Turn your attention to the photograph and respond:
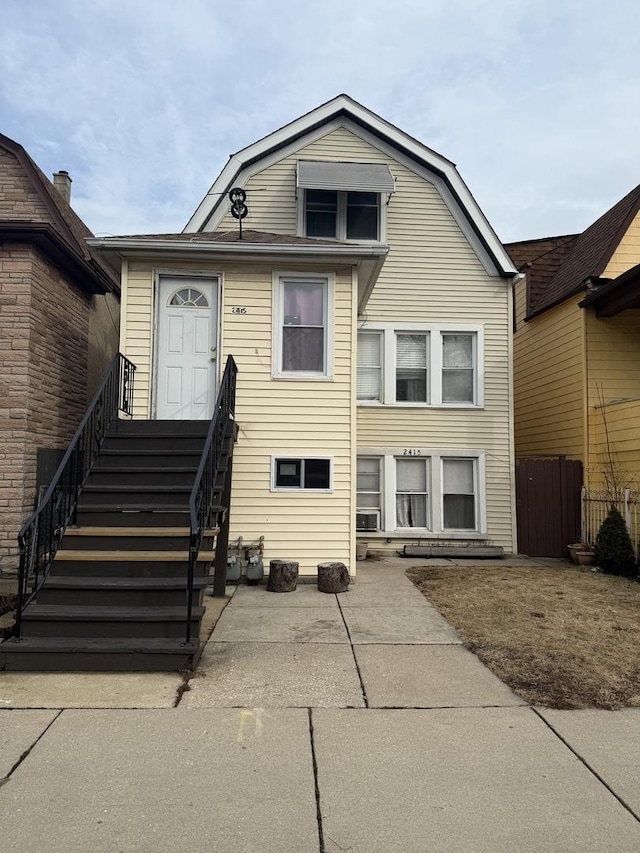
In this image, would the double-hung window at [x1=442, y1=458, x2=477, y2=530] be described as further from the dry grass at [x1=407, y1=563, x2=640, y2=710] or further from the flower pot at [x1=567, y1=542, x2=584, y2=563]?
the dry grass at [x1=407, y1=563, x2=640, y2=710]

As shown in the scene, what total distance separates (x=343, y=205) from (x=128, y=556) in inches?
350

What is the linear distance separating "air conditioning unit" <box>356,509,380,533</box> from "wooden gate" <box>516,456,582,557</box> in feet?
9.29

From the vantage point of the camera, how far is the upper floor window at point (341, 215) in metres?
12.0

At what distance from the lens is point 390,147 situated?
12.2 meters

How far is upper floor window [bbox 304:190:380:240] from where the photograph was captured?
11977mm

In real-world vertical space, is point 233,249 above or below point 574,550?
above

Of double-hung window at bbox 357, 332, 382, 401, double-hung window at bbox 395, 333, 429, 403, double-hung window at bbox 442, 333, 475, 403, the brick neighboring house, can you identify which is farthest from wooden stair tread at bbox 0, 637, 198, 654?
double-hung window at bbox 442, 333, 475, 403

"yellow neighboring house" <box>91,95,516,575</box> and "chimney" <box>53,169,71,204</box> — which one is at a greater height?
"chimney" <box>53,169,71,204</box>

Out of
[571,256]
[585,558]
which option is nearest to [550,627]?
[585,558]

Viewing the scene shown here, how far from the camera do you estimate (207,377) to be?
28.3 feet

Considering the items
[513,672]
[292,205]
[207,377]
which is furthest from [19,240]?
[513,672]

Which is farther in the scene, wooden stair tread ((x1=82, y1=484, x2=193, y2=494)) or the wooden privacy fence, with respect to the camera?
the wooden privacy fence

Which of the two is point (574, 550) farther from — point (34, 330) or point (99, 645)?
point (34, 330)

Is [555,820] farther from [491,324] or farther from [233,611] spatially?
[491,324]
